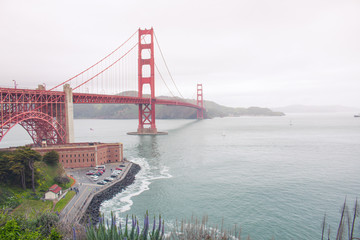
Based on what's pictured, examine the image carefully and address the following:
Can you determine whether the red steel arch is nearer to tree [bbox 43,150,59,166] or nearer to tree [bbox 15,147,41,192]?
tree [bbox 43,150,59,166]

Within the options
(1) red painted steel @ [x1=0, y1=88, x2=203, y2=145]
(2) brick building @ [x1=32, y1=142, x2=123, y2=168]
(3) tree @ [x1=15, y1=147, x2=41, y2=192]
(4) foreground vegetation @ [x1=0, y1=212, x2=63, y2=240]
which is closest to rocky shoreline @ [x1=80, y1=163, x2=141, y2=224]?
(4) foreground vegetation @ [x1=0, y1=212, x2=63, y2=240]

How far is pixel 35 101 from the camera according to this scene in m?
38.7

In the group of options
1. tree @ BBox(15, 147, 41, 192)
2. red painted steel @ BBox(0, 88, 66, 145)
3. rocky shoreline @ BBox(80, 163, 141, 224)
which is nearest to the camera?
rocky shoreline @ BBox(80, 163, 141, 224)

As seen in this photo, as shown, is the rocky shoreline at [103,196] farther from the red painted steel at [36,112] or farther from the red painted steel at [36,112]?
the red painted steel at [36,112]

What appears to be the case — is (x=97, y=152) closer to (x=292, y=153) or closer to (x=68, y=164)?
(x=68, y=164)

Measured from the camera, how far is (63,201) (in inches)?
982

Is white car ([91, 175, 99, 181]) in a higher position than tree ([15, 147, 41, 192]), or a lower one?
lower

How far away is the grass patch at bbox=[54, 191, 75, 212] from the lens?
76.9ft

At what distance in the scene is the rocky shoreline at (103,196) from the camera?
901 inches

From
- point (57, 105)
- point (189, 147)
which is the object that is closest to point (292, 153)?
point (189, 147)

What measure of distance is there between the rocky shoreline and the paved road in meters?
0.79

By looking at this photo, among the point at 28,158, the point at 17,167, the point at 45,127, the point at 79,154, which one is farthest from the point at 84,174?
the point at 45,127

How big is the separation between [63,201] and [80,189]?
389cm

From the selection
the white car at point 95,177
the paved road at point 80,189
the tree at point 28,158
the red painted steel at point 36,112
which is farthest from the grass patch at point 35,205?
the red painted steel at point 36,112
